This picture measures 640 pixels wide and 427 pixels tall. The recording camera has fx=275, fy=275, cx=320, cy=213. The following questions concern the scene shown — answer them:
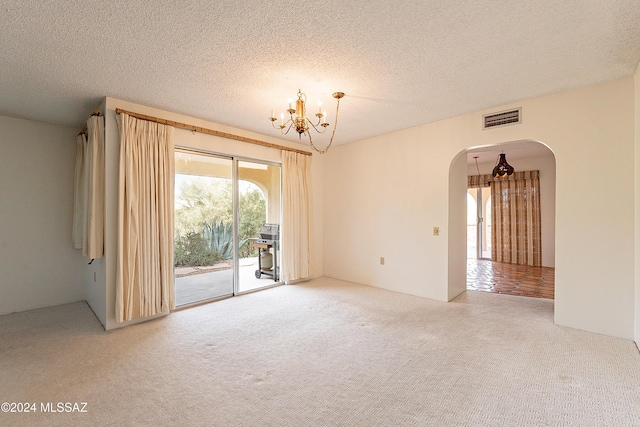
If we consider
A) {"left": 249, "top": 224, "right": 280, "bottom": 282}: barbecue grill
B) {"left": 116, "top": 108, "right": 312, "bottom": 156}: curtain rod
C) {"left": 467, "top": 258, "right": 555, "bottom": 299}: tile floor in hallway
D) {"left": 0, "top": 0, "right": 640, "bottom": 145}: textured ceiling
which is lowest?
{"left": 467, "top": 258, "right": 555, "bottom": 299}: tile floor in hallway

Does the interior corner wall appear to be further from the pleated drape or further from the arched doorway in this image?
the pleated drape

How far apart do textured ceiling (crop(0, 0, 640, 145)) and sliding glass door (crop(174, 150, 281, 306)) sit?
1071 mm

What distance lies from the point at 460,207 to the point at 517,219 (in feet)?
13.0

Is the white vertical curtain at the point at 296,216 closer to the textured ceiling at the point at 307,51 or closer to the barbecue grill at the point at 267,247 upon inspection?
the barbecue grill at the point at 267,247

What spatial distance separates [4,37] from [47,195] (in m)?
2.86

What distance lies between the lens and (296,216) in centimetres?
511

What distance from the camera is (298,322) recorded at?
10.9 ft

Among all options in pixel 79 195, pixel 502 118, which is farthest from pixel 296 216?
pixel 502 118

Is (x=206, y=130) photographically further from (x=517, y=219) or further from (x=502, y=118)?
(x=517, y=219)

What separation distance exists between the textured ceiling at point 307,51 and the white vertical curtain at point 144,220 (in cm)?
48

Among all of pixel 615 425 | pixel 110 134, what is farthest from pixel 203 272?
pixel 615 425

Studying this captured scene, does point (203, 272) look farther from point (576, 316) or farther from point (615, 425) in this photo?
point (576, 316)

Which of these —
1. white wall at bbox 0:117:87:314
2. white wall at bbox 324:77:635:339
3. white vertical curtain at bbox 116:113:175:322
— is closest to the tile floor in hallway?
white wall at bbox 324:77:635:339

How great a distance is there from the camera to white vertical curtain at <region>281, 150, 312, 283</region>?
4.96m
